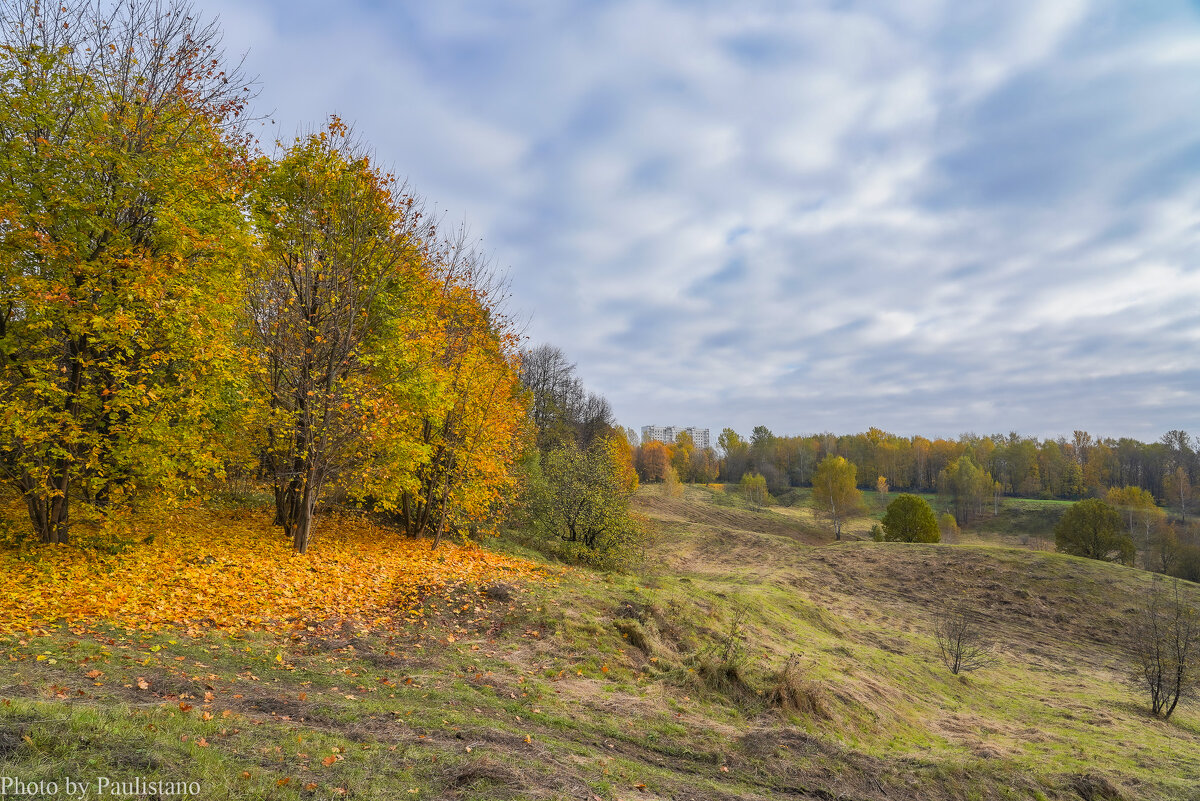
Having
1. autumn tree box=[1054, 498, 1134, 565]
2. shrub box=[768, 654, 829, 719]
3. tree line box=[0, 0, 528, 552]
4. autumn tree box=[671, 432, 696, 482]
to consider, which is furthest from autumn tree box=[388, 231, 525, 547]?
autumn tree box=[671, 432, 696, 482]

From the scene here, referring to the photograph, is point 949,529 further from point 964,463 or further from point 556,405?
point 556,405

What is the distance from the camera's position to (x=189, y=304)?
11.0 m

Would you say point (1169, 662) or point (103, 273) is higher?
point (103, 273)

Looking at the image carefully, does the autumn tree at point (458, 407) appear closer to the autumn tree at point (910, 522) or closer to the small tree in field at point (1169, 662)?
the small tree in field at point (1169, 662)

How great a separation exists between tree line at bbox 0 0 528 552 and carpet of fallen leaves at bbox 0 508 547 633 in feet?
3.52

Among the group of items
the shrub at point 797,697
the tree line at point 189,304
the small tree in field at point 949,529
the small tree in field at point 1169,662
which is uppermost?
the tree line at point 189,304

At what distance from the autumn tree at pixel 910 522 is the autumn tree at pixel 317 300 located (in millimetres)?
39856

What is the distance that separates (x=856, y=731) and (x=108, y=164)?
17.8 meters

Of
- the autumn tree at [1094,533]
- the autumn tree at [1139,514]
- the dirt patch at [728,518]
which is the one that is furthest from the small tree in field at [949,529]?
the autumn tree at [1094,533]

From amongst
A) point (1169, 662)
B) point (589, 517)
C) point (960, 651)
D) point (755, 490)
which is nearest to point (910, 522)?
point (1169, 662)

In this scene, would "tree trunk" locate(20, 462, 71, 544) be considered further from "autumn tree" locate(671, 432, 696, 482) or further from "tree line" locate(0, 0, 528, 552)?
"autumn tree" locate(671, 432, 696, 482)

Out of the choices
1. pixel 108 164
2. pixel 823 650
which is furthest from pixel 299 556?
pixel 823 650

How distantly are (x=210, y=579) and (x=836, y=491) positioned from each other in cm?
5501

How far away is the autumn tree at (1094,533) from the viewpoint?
116 ft
